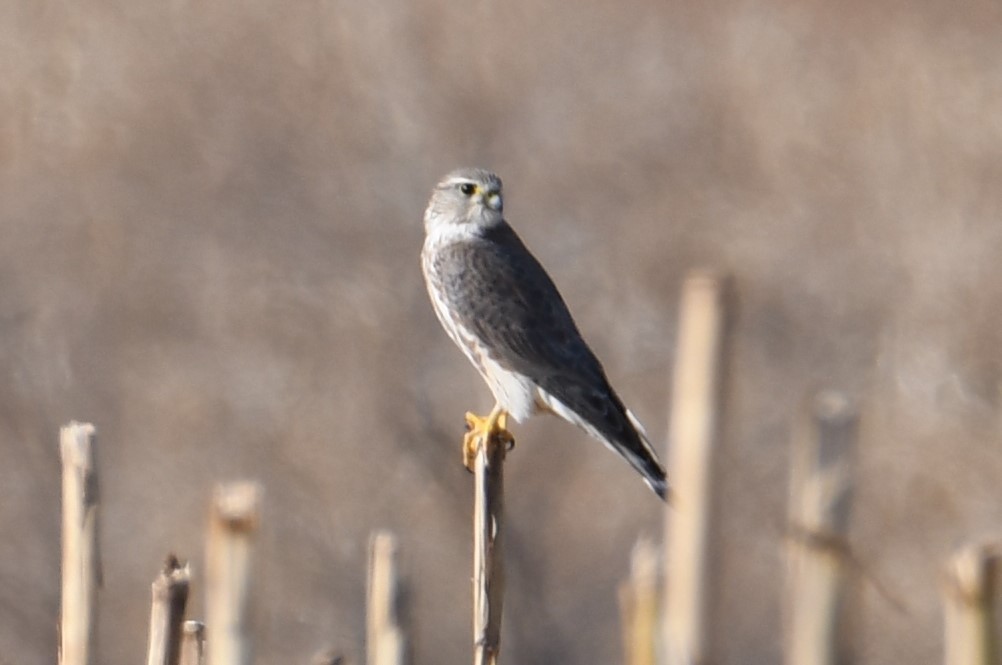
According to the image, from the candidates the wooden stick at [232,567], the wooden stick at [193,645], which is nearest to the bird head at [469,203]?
the wooden stick at [193,645]

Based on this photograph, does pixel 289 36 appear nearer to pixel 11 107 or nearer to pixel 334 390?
pixel 11 107

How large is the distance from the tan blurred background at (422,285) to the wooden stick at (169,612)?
5979 millimetres

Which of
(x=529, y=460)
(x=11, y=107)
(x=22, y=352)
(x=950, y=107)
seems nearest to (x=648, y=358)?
(x=529, y=460)

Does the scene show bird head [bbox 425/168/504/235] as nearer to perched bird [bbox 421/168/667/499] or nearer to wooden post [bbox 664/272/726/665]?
perched bird [bbox 421/168/667/499]

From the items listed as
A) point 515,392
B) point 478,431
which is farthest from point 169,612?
point 515,392

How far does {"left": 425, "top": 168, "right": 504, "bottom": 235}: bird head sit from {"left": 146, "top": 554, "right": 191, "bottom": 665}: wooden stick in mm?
3206

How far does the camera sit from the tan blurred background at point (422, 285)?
10.1 m

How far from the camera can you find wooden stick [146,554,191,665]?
335cm

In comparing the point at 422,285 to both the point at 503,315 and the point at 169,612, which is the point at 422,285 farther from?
the point at 169,612

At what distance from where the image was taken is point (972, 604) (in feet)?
8.58

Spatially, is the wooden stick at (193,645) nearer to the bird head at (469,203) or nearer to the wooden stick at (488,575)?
the wooden stick at (488,575)

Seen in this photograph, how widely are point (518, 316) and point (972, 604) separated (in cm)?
363

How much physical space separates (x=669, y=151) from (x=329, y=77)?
2.20 metres

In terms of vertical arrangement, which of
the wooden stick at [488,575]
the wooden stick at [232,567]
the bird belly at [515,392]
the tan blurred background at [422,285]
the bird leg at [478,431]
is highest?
the tan blurred background at [422,285]
